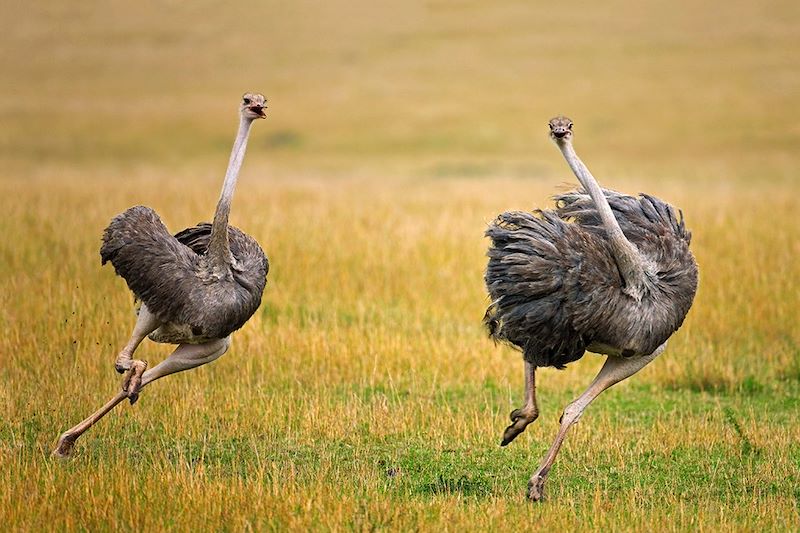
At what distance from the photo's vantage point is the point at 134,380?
7691 mm

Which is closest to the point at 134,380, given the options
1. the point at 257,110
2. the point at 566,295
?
the point at 257,110

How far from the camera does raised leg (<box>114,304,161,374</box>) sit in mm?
7777

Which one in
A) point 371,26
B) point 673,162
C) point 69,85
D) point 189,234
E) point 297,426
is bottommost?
point 297,426

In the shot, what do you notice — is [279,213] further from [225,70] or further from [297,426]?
[225,70]

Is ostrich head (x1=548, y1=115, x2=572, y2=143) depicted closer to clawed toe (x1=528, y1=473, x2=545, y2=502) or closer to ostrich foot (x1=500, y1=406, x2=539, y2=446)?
ostrich foot (x1=500, y1=406, x2=539, y2=446)

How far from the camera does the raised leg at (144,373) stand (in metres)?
7.70

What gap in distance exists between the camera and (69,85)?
53.6 m

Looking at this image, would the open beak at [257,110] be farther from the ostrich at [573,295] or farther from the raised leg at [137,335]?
the ostrich at [573,295]

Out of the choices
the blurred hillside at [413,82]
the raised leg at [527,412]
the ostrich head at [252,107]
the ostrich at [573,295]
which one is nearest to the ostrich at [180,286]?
the ostrich head at [252,107]

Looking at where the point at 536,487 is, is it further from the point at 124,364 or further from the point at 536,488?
the point at 124,364

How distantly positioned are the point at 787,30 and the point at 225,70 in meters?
24.4

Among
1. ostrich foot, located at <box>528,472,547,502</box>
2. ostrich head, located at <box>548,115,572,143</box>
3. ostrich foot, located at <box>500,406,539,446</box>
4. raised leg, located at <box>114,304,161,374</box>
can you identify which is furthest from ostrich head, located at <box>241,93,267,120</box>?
ostrich foot, located at <box>528,472,547,502</box>

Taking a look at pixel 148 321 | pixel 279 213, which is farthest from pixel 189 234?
pixel 279 213

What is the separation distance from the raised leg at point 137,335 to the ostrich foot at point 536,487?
2.41 meters
